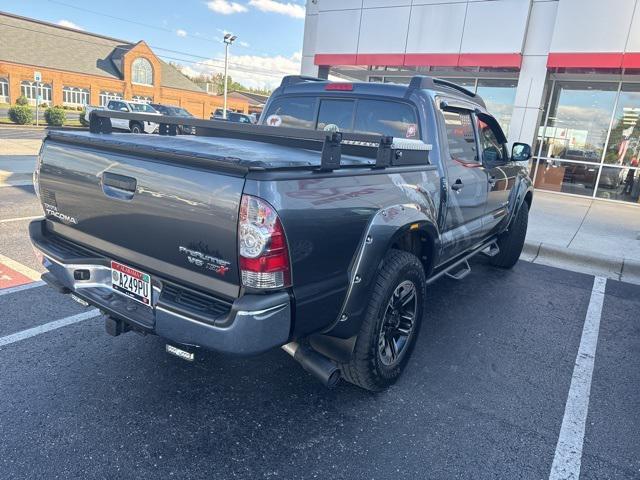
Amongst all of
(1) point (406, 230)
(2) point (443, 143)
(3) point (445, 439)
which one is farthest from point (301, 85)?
(3) point (445, 439)

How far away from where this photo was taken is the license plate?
2.37m

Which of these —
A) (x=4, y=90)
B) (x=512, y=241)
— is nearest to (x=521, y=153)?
(x=512, y=241)

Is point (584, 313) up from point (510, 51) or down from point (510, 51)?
down

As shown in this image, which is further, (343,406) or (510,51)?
(510,51)

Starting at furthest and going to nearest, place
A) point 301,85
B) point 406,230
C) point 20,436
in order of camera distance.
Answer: point 301,85 < point 406,230 < point 20,436

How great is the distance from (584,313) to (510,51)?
9.48m

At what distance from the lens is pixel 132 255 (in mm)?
2443

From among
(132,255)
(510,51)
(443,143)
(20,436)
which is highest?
(510,51)

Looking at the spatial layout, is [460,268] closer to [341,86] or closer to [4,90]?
[341,86]

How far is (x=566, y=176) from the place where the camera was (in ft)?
44.3

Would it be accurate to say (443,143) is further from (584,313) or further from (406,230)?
(584,313)

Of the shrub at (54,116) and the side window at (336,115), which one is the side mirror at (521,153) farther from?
the shrub at (54,116)

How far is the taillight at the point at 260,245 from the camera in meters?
1.98

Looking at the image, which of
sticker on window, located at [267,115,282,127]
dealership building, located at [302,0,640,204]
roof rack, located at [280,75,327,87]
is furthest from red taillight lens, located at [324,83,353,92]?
dealership building, located at [302,0,640,204]
